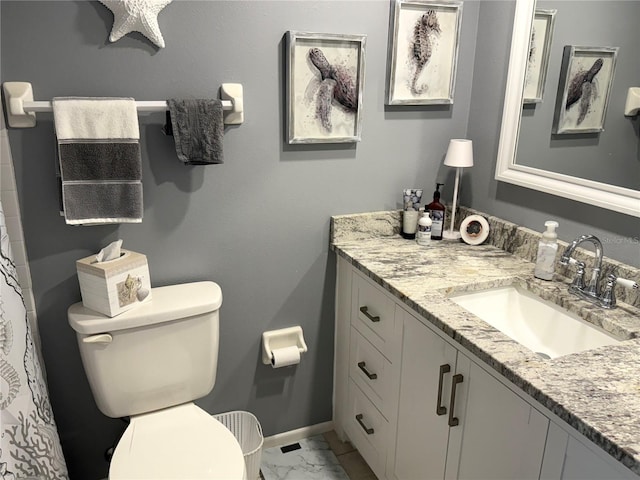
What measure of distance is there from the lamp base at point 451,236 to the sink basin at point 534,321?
0.37m

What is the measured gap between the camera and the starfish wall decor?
55.6 inches

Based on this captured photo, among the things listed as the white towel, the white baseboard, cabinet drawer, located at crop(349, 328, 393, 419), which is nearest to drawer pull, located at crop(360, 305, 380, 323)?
cabinet drawer, located at crop(349, 328, 393, 419)

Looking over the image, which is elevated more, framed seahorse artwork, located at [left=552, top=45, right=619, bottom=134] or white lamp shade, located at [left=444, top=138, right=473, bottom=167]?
framed seahorse artwork, located at [left=552, top=45, right=619, bottom=134]

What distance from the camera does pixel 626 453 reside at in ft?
2.77

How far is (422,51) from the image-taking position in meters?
1.81

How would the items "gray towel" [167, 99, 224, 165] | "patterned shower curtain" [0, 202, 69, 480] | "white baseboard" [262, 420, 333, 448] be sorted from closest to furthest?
"patterned shower curtain" [0, 202, 69, 480]
"gray towel" [167, 99, 224, 165]
"white baseboard" [262, 420, 333, 448]

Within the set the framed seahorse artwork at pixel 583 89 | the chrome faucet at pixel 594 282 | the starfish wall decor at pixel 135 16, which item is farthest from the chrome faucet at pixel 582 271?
the starfish wall decor at pixel 135 16

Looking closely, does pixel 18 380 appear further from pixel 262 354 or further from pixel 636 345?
pixel 636 345

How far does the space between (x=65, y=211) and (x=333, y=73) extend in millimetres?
957

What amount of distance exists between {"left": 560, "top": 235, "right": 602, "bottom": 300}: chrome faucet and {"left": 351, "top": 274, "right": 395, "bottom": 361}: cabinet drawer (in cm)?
53

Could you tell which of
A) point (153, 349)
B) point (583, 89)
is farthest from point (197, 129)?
point (583, 89)

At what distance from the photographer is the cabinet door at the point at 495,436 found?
3.56 feet

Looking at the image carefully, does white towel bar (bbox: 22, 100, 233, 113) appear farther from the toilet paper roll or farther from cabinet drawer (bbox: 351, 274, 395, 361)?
the toilet paper roll

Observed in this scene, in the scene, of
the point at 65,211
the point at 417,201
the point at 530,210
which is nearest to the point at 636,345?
the point at 530,210
